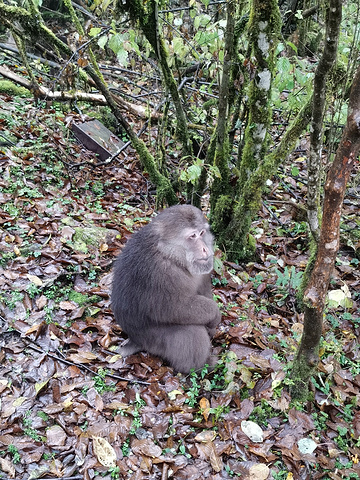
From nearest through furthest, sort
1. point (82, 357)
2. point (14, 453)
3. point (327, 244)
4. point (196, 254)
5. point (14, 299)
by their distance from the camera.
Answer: point (327, 244) < point (14, 453) < point (196, 254) < point (82, 357) < point (14, 299)

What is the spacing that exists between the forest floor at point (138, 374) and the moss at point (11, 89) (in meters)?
2.86

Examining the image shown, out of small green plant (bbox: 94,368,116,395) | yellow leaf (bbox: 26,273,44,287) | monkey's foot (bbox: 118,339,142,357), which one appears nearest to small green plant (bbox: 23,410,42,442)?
small green plant (bbox: 94,368,116,395)

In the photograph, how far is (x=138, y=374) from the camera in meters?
3.99

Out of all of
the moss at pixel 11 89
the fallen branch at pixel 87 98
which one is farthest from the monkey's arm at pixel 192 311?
the moss at pixel 11 89

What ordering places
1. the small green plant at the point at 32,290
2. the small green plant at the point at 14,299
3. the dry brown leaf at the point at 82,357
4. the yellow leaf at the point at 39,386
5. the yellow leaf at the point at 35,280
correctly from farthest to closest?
the yellow leaf at the point at 35,280, the small green plant at the point at 32,290, the small green plant at the point at 14,299, the dry brown leaf at the point at 82,357, the yellow leaf at the point at 39,386

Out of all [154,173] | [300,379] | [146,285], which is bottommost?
[300,379]

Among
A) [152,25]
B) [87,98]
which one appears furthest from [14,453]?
[87,98]

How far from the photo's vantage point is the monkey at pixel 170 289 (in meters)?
3.73

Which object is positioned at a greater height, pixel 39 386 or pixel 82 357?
pixel 82 357

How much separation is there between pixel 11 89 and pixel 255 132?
18.9 ft

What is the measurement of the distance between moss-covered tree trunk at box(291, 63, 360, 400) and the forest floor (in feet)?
1.01

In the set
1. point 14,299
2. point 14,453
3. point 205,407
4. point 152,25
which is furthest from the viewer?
point 152,25

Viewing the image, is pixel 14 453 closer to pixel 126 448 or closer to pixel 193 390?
pixel 126 448

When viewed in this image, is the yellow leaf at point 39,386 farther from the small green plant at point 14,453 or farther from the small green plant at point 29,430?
the small green plant at point 14,453
